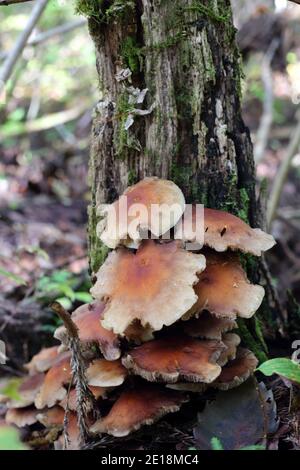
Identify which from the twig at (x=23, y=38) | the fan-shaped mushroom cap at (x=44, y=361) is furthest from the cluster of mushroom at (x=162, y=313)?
the twig at (x=23, y=38)

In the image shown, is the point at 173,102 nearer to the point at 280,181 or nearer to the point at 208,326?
the point at 208,326

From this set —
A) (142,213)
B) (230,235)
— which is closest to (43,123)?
(142,213)

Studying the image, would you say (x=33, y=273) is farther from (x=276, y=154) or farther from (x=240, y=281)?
(x=276, y=154)

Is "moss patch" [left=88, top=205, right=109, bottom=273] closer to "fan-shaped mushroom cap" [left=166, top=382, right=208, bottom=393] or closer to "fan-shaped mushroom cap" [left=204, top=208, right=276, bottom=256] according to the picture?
"fan-shaped mushroom cap" [left=204, top=208, right=276, bottom=256]

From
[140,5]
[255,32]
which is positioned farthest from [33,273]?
[255,32]

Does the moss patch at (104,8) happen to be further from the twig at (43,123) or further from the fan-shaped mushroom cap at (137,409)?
the twig at (43,123)

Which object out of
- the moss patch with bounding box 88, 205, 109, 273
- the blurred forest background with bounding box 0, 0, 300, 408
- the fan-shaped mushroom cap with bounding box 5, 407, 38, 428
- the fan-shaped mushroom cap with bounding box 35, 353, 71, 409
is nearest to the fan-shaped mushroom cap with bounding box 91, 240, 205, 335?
the moss patch with bounding box 88, 205, 109, 273
